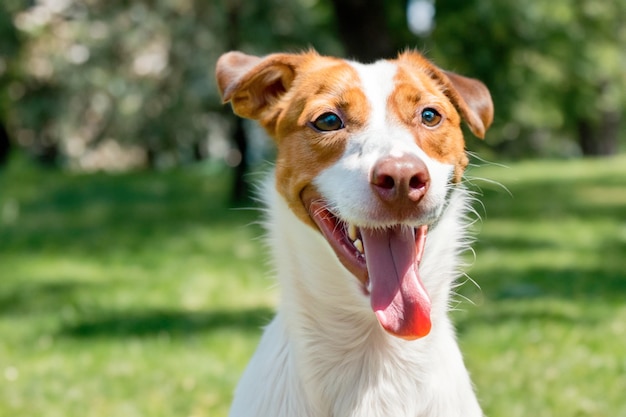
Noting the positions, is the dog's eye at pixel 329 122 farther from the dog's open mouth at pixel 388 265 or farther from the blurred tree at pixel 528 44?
the blurred tree at pixel 528 44

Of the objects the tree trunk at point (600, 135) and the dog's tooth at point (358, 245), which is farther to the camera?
the tree trunk at point (600, 135)

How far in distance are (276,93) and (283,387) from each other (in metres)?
1.44

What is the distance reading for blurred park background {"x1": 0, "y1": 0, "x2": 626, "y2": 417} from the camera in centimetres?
680

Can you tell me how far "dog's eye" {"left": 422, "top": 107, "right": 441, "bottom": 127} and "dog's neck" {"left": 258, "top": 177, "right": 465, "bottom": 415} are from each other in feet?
1.20

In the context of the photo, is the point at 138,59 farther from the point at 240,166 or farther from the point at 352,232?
the point at 352,232

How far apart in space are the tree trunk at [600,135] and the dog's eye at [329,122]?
45.5 m

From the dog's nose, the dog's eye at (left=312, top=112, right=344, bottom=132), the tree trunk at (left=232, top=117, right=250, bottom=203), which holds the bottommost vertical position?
the tree trunk at (left=232, top=117, right=250, bottom=203)

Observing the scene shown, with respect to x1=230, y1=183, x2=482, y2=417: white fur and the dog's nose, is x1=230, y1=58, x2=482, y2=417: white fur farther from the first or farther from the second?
the dog's nose

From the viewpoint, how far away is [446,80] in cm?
427

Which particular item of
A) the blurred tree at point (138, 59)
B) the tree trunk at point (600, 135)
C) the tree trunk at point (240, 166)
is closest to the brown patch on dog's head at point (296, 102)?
the tree trunk at point (240, 166)

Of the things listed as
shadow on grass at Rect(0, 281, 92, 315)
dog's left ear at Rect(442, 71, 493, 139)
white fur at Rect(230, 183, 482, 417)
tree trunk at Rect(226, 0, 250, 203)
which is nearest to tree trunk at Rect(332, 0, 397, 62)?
tree trunk at Rect(226, 0, 250, 203)

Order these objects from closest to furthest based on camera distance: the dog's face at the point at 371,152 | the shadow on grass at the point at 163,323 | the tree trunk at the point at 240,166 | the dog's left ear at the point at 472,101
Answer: the dog's face at the point at 371,152 → the dog's left ear at the point at 472,101 → the shadow on grass at the point at 163,323 → the tree trunk at the point at 240,166

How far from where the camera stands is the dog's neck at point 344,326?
3736 mm

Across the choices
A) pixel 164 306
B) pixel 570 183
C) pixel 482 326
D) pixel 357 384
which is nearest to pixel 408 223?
pixel 357 384
